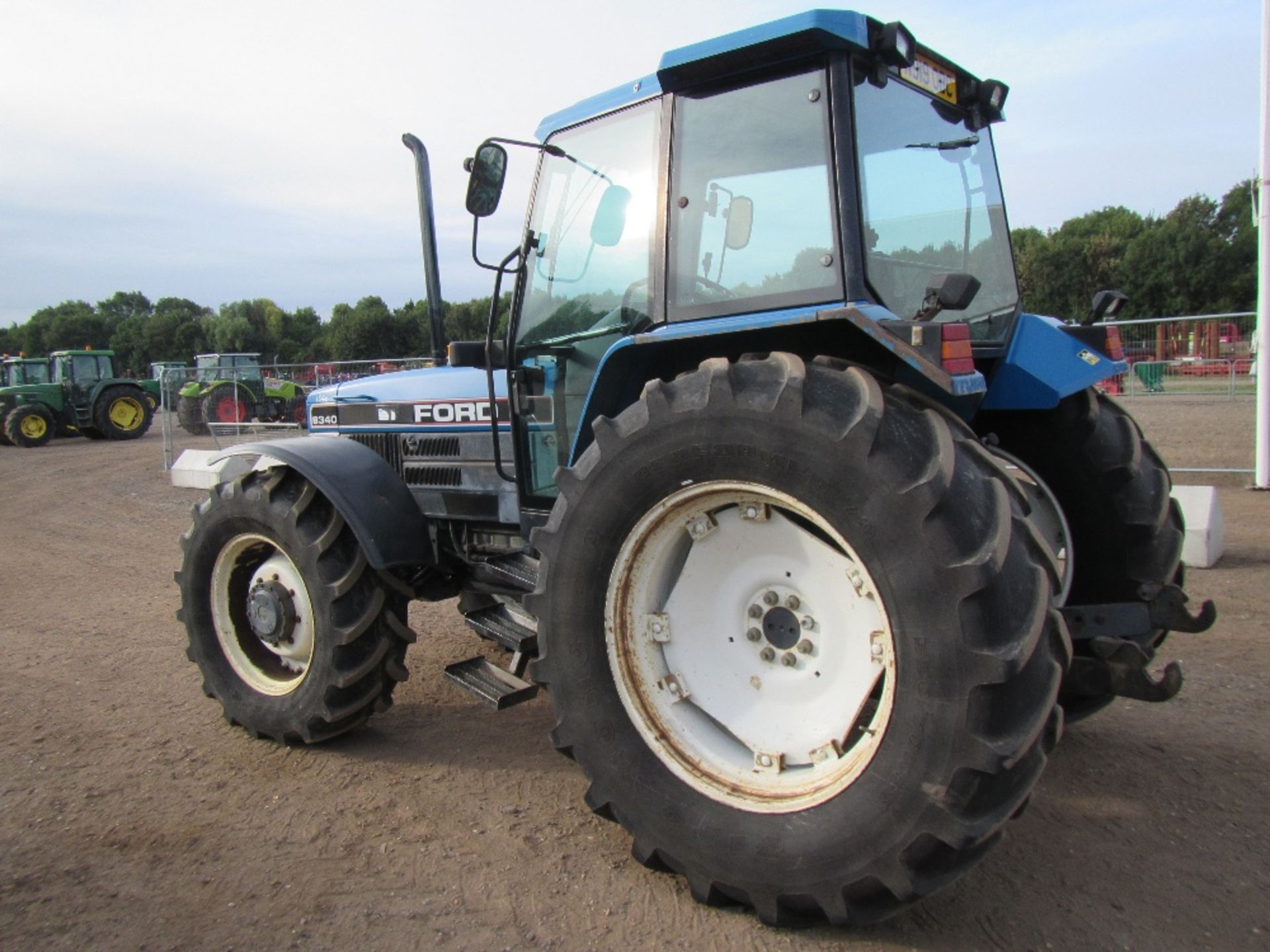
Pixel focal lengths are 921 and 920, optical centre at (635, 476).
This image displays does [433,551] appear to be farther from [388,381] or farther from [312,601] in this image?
[388,381]

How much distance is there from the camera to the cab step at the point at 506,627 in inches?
140

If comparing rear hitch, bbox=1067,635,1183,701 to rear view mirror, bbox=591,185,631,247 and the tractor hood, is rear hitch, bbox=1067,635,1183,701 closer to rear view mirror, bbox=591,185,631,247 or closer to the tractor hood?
rear view mirror, bbox=591,185,631,247

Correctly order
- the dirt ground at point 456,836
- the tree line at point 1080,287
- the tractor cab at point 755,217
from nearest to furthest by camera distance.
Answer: the dirt ground at point 456,836 → the tractor cab at point 755,217 → the tree line at point 1080,287

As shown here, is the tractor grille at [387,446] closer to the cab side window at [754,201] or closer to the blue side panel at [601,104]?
the blue side panel at [601,104]

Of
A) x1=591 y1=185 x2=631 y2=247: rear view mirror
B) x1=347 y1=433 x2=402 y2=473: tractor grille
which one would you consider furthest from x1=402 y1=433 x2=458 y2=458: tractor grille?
x1=591 y1=185 x2=631 y2=247: rear view mirror

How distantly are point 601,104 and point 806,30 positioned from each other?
909 mm

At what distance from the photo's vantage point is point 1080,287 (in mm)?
46156

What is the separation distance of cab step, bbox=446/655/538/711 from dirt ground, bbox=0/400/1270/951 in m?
0.34

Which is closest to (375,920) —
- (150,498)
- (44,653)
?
(44,653)

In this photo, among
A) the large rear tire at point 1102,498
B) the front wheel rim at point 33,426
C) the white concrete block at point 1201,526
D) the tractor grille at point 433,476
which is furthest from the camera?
the front wheel rim at point 33,426

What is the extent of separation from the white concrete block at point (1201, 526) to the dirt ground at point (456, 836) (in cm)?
130

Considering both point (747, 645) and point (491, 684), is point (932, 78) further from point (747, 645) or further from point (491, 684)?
point (491, 684)

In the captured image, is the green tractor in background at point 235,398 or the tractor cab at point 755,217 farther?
the green tractor in background at point 235,398

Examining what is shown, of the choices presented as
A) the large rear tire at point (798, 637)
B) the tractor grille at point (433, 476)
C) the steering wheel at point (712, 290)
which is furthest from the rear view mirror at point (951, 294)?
the tractor grille at point (433, 476)
